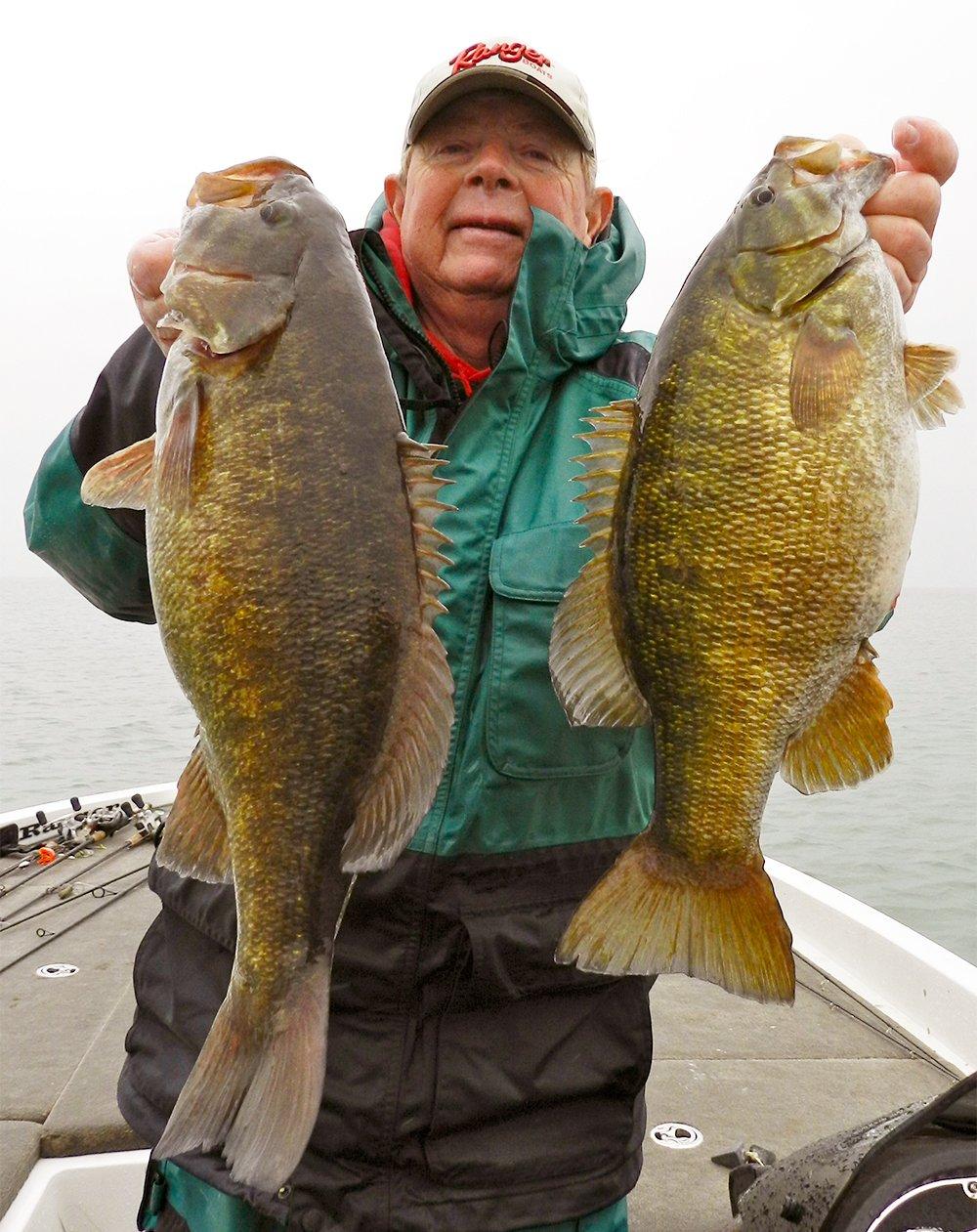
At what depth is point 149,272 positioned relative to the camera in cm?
177

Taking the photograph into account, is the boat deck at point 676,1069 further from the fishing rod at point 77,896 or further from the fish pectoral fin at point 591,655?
the fish pectoral fin at point 591,655

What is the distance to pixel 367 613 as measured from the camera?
1490mm

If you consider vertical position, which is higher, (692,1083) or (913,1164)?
(913,1164)

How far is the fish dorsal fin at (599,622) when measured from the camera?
1.63 m

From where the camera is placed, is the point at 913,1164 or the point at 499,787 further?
the point at 499,787

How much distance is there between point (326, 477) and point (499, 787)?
2.39 ft

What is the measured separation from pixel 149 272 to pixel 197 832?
955mm

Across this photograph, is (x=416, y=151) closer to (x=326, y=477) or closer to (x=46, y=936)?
(x=326, y=477)

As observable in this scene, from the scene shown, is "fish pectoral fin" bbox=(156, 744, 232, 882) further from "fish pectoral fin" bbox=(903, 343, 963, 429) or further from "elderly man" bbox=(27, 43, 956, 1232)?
"fish pectoral fin" bbox=(903, 343, 963, 429)

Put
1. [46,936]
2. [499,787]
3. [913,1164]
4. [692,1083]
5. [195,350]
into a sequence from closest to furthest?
[913,1164], [195,350], [499,787], [692,1083], [46,936]

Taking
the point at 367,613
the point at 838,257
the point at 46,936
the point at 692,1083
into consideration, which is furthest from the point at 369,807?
the point at 46,936

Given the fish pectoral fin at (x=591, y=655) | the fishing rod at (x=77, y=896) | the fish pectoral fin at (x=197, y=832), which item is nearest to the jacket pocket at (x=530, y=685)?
the fish pectoral fin at (x=591, y=655)

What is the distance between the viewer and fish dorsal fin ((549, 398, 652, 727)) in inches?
64.2

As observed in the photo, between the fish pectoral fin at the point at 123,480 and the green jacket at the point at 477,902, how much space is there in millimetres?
425
